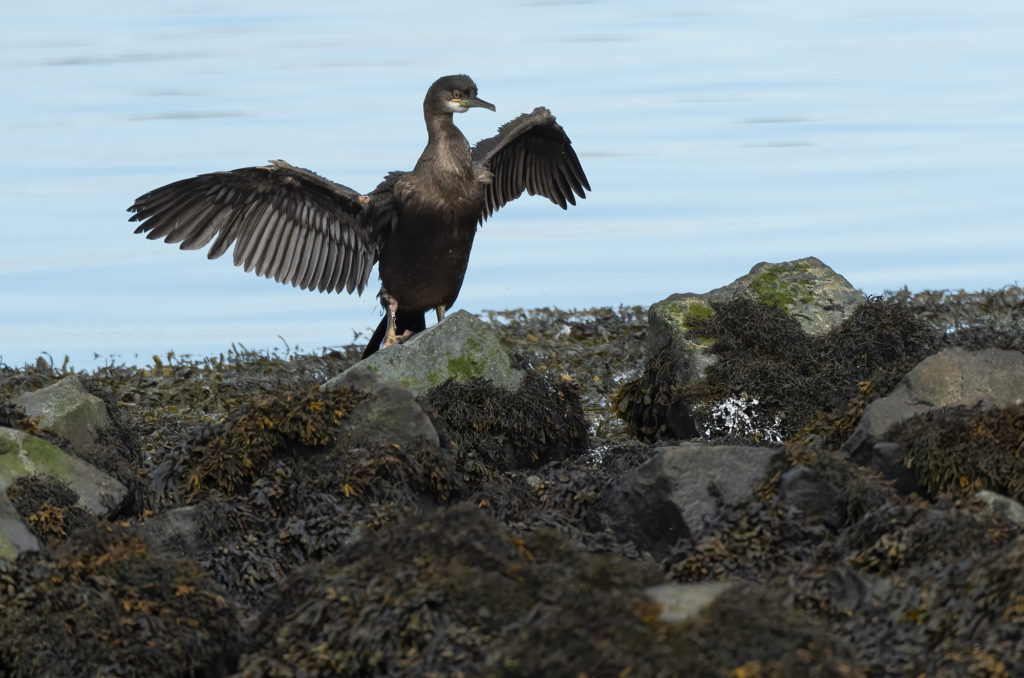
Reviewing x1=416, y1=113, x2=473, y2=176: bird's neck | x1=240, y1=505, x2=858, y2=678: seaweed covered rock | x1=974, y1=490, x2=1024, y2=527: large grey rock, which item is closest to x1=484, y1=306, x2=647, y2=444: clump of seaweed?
x1=416, y1=113, x2=473, y2=176: bird's neck

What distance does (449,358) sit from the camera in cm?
746

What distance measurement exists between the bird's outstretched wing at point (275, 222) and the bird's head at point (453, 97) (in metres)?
0.90

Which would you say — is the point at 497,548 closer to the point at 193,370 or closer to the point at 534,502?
the point at 534,502

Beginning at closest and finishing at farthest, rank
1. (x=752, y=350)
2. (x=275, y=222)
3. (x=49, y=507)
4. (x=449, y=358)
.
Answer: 1. (x=49, y=507)
2. (x=449, y=358)
3. (x=752, y=350)
4. (x=275, y=222)

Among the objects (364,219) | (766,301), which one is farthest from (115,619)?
(766,301)

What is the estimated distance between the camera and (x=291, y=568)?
5.57m

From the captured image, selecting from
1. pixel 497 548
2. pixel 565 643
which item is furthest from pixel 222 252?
pixel 565 643

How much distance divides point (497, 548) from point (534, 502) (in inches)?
74.5

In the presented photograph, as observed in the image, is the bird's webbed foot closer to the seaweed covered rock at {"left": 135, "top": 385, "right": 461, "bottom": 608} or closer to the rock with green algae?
the rock with green algae

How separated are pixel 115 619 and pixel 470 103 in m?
5.11

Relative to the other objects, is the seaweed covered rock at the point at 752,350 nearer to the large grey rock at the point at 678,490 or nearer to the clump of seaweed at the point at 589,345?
the clump of seaweed at the point at 589,345

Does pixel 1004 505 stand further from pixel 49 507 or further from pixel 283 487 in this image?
pixel 49 507

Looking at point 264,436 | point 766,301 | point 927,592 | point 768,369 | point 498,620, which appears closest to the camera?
point 498,620

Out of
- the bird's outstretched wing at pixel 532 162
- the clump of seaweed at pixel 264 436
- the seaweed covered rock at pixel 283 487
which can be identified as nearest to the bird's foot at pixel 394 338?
the bird's outstretched wing at pixel 532 162
